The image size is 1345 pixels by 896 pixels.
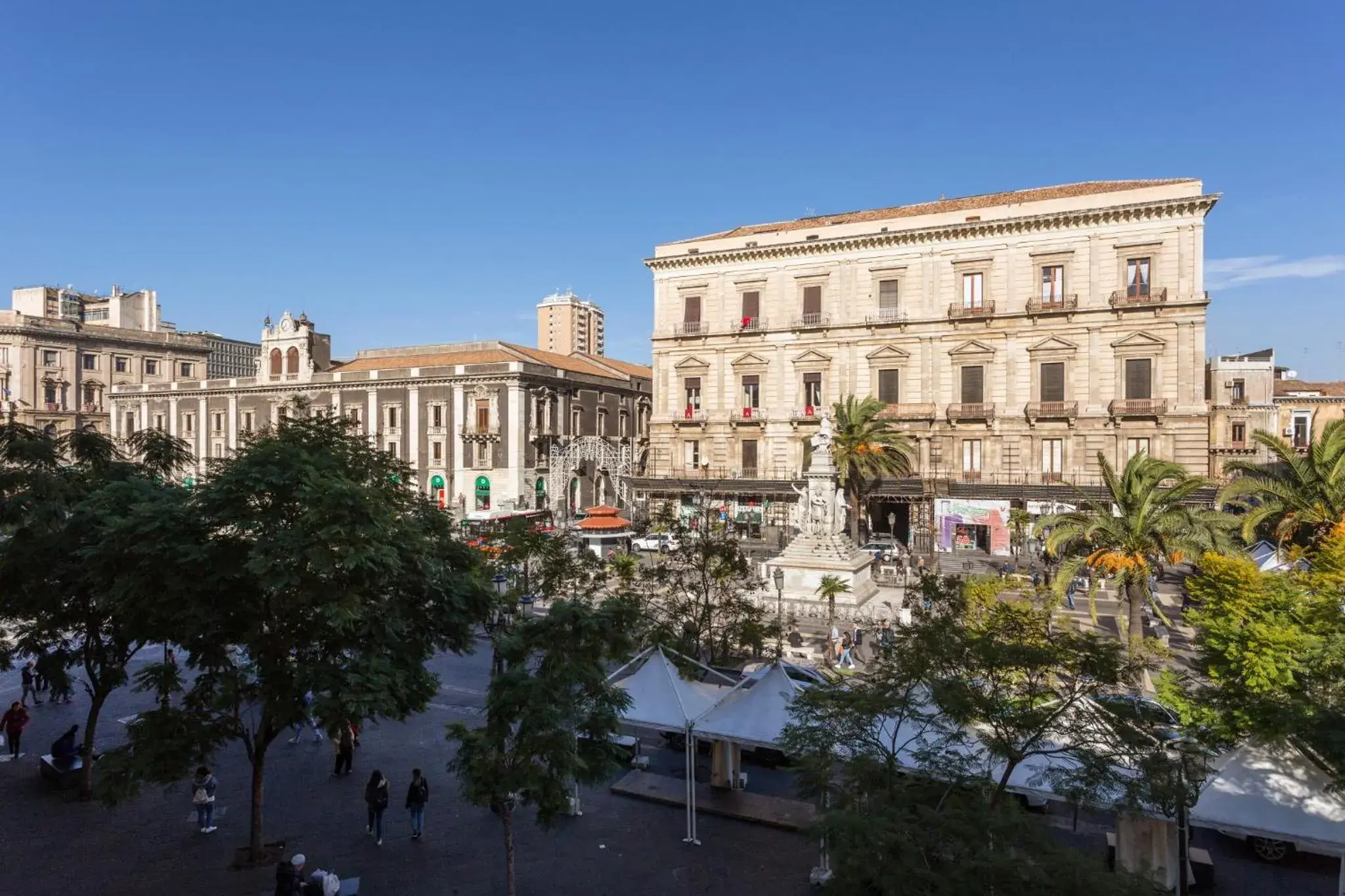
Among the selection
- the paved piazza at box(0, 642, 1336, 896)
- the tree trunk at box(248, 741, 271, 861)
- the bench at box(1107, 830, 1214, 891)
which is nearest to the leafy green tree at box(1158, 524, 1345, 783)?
the bench at box(1107, 830, 1214, 891)

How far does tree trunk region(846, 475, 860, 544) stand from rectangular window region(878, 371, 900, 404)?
5.67 metres

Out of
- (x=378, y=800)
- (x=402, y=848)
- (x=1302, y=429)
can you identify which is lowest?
(x=402, y=848)

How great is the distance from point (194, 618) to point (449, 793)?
5833mm

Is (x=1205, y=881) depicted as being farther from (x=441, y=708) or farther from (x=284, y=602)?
(x=441, y=708)

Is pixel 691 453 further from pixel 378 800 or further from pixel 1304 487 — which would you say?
pixel 378 800

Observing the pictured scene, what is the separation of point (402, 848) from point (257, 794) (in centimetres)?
221

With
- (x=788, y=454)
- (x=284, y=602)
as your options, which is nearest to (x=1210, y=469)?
(x=788, y=454)

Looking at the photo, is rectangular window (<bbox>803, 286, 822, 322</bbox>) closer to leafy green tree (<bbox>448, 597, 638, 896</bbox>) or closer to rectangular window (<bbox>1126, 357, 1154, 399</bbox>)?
rectangular window (<bbox>1126, 357, 1154, 399</bbox>)

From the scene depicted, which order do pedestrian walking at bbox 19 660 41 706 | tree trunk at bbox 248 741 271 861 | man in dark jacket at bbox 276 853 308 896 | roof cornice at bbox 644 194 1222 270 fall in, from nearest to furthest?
man in dark jacket at bbox 276 853 308 896 < tree trunk at bbox 248 741 271 861 < pedestrian walking at bbox 19 660 41 706 < roof cornice at bbox 644 194 1222 270

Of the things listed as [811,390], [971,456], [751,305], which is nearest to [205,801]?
[811,390]

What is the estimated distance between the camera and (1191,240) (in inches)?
1492

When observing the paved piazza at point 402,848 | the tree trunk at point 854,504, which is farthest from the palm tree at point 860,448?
the paved piazza at point 402,848

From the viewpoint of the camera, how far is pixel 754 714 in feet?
40.5

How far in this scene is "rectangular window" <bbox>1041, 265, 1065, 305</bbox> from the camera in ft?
133
